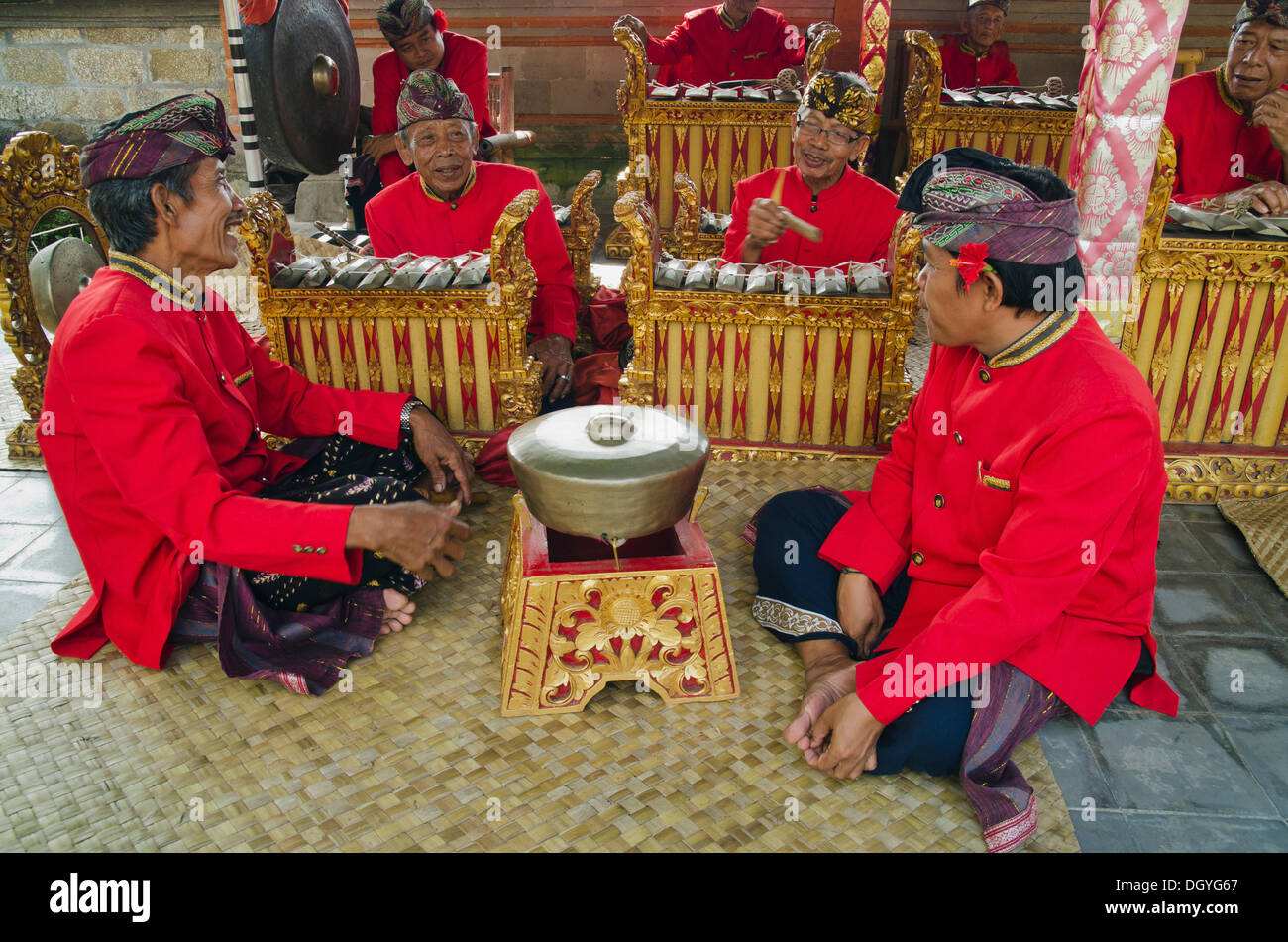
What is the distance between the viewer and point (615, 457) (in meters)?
2.21

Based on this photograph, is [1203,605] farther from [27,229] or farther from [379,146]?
[379,146]

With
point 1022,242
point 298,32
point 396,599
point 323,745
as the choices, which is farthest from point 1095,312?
point 298,32

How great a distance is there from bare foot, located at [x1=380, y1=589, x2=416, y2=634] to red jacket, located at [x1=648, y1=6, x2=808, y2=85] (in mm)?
5197

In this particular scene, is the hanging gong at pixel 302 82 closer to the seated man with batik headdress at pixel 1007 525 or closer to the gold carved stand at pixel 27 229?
the gold carved stand at pixel 27 229

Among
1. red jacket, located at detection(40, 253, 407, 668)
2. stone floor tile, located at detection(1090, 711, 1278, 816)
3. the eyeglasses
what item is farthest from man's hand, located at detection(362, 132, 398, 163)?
stone floor tile, located at detection(1090, 711, 1278, 816)

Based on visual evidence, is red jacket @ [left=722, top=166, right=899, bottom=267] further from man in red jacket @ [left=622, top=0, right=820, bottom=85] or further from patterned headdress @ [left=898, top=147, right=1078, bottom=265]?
man in red jacket @ [left=622, top=0, right=820, bottom=85]

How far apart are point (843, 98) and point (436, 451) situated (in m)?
2.27

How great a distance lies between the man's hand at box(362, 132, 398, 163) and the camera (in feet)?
18.6

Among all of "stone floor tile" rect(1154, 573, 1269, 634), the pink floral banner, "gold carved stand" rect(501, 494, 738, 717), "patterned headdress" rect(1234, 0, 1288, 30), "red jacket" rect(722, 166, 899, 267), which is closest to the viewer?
"gold carved stand" rect(501, 494, 738, 717)

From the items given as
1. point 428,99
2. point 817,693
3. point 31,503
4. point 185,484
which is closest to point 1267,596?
point 817,693

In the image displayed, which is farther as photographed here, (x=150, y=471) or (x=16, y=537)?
(x=16, y=537)

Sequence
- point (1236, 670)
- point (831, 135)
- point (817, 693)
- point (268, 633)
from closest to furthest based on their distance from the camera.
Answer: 1. point (817, 693)
2. point (268, 633)
3. point (1236, 670)
4. point (831, 135)

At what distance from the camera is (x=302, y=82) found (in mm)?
4352

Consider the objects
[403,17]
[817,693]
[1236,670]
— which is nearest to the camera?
[817,693]
